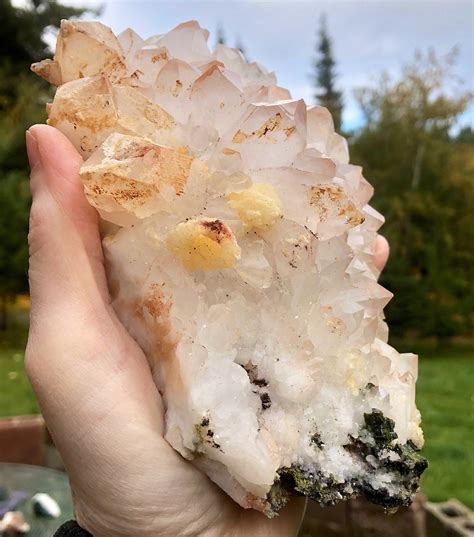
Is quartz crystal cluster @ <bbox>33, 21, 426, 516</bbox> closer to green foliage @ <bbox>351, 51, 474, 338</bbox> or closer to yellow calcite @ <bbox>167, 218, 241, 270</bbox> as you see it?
yellow calcite @ <bbox>167, 218, 241, 270</bbox>

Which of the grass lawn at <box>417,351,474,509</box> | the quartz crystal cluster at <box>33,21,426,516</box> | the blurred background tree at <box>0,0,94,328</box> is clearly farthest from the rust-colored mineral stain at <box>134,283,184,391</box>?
the blurred background tree at <box>0,0,94,328</box>

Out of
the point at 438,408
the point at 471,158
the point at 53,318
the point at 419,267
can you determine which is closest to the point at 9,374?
the point at 438,408

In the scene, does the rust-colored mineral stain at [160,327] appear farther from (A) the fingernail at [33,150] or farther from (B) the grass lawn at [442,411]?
(B) the grass lawn at [442,411]

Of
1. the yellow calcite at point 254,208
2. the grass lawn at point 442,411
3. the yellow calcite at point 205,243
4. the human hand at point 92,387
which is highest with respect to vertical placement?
the yellow calcite at point 254,208

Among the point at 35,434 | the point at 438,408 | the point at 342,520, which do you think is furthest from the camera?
the point at 438,408

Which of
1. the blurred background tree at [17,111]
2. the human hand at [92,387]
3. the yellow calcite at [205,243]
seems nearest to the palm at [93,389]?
the human hand at [92,387]

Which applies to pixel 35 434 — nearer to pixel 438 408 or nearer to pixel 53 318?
pixel 53 318
